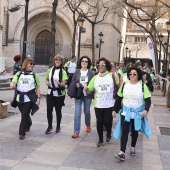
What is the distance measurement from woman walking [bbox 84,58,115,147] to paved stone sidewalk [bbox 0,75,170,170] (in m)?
0.58

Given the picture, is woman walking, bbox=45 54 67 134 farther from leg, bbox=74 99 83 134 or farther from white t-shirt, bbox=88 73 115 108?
white t-shirt, bbox=88 73 115 108

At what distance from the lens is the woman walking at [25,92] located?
722cm

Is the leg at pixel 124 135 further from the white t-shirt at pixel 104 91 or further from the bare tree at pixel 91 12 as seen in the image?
the bare tree at pixel 91 12

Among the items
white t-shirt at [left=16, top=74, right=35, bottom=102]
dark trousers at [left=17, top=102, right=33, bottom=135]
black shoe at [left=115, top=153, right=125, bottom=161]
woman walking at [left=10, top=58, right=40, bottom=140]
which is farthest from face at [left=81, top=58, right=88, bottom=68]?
black shoe at [left=115, top=153, right=125, bottom=161]

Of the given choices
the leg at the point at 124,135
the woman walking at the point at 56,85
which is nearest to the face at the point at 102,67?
the woman walking at the point at 56,85

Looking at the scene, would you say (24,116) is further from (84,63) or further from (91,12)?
(91,12)

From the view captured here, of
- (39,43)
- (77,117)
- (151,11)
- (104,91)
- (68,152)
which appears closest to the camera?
(68,152)

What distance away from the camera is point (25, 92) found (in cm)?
725

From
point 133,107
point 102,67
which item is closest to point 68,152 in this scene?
point 133,107

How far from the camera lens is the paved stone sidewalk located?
18.3 feet

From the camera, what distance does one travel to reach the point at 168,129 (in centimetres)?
932

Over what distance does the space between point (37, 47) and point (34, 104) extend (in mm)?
29140

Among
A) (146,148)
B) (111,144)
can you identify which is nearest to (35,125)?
(111,144)

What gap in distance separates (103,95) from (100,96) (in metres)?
0.06
